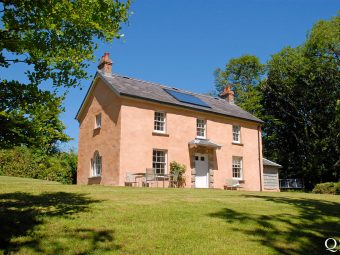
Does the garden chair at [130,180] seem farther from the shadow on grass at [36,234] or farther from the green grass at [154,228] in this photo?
the shadow on grass at [36,234]

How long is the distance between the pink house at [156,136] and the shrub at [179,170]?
34 cm

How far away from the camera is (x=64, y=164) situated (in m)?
28.4

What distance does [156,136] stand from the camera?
21875 mm

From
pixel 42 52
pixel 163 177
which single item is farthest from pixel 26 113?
pixel 163 177

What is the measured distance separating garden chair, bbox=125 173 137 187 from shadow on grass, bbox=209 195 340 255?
36.8ft

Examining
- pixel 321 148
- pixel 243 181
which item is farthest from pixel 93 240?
pixel 321 148

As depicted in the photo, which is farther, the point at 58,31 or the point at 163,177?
the point at 163,177

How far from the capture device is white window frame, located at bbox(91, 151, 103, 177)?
2254 centimetres

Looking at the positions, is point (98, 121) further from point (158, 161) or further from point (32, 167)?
point (32, 167)

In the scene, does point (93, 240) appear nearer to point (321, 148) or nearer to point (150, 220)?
point (150, 220)

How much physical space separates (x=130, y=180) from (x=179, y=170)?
3508 mm

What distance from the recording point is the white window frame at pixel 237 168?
2617cm

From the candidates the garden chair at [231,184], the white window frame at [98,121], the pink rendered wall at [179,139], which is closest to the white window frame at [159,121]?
the pink rendered wall at [179,139]

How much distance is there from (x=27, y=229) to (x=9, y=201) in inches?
138
